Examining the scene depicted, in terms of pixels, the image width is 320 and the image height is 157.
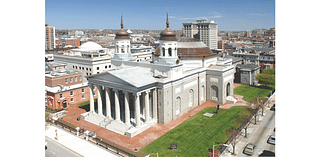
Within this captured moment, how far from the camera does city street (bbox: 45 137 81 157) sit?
2825cm

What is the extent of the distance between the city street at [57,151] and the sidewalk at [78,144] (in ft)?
1.61

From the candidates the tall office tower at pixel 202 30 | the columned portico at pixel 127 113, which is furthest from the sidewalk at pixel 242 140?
the tall office tower at pixel 202 30

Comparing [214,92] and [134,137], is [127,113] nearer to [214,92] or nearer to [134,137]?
[134,137]

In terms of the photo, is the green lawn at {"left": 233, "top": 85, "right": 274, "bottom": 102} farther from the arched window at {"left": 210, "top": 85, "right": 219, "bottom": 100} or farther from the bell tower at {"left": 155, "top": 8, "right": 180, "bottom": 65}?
the bell tower at {"left": 155, "top": 8, "right": 180, "bottom": 65}

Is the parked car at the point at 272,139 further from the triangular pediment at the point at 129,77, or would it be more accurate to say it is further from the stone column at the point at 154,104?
the triangular pediment at the point at 129,77

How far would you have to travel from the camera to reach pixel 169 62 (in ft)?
127

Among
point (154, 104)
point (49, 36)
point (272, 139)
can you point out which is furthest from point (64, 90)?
point (49, 36)

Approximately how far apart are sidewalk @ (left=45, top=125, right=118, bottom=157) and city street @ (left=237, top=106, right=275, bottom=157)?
52.0 ft

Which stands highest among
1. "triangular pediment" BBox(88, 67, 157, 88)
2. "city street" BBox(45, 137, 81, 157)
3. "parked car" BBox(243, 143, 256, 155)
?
"triangular pediment" BBox(88, 67, 157, 88)

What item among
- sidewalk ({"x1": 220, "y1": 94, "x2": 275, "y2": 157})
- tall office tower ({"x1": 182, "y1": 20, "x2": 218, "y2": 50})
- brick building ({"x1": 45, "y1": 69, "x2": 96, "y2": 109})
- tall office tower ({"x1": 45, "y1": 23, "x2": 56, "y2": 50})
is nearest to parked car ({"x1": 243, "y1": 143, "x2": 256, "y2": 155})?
sidewalk ({"x1": 220, "y1": 94, "x2": 275, "y2": 157})

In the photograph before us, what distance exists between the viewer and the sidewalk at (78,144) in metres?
28.3

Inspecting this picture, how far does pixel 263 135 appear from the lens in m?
33.2
